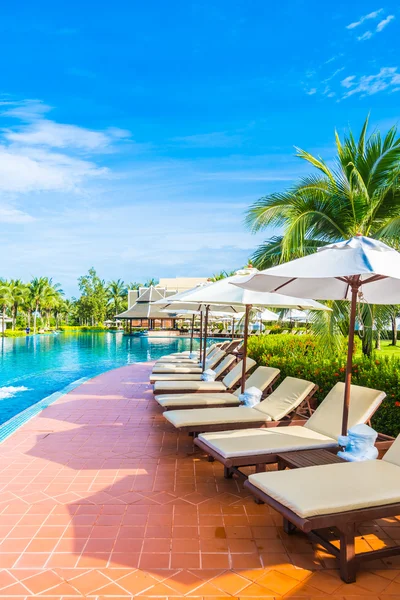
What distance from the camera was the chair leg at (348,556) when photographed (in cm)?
283

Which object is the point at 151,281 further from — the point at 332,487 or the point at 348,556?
the point at 348,556

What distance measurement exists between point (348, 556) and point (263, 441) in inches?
63.6

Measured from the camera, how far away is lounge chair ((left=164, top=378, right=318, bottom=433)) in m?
5.30

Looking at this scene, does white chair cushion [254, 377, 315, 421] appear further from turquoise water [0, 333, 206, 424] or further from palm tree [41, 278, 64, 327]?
palm tree [41, 278, 64, 327]

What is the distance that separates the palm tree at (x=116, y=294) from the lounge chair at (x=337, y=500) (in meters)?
60.2

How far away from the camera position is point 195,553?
3195mm

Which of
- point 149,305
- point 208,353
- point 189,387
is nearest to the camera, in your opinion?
point 189,387

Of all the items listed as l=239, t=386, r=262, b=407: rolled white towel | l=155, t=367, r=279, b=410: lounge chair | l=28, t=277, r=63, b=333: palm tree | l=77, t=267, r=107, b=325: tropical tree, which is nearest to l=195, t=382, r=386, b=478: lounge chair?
l=239, t=386, r=262, b=407: rolled white towel

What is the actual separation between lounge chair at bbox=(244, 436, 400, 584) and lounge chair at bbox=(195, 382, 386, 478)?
29.0 inches

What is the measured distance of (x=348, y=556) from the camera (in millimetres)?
2852

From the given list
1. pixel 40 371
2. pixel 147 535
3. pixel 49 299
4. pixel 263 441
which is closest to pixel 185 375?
pixel 263 441

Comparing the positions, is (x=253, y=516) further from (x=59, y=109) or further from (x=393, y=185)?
(x=59, y=109)

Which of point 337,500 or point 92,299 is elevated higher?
point 92,299

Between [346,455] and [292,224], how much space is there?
595 cm
